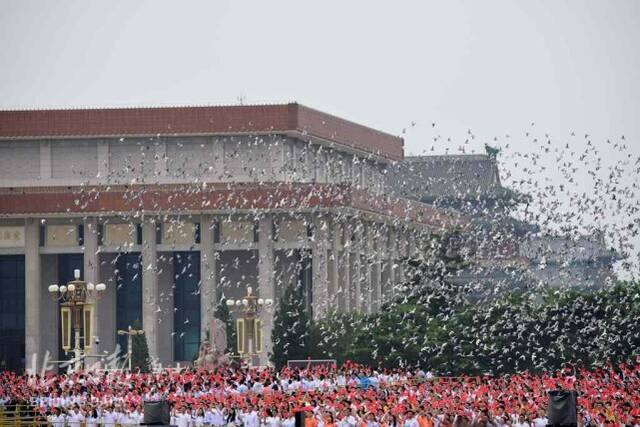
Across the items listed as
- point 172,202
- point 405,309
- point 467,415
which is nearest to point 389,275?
point 172,202

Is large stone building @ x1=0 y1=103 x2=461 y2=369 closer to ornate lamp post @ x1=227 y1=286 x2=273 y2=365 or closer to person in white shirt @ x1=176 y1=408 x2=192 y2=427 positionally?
ornate lamp post @ x1=227 y1=286 x2=273 y2=365

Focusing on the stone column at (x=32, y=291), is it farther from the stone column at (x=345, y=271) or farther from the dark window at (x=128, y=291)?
the stone column at (x=345, y=271)

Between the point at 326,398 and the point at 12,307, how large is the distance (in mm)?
49071

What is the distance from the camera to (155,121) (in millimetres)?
91500

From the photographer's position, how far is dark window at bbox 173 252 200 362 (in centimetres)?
9238

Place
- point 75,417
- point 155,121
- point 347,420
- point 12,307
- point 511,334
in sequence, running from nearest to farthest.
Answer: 1. point 347,420
2. point 75,417
3. point 511,334
4. point 155,121
5. point 12,307

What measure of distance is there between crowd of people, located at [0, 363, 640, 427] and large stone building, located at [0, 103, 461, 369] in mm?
25968

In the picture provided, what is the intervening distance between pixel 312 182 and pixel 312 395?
43.2 metres

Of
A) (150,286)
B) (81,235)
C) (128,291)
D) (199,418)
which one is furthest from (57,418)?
(128,291)

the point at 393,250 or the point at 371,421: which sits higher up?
the point at 393,250

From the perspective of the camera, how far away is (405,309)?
68.7 m

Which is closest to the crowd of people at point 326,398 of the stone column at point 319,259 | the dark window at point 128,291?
the stone column at point 319,259

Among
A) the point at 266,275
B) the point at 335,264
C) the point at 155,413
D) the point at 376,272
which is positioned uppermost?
the point at 335,264

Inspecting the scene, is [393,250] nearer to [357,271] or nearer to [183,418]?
[357,271]
